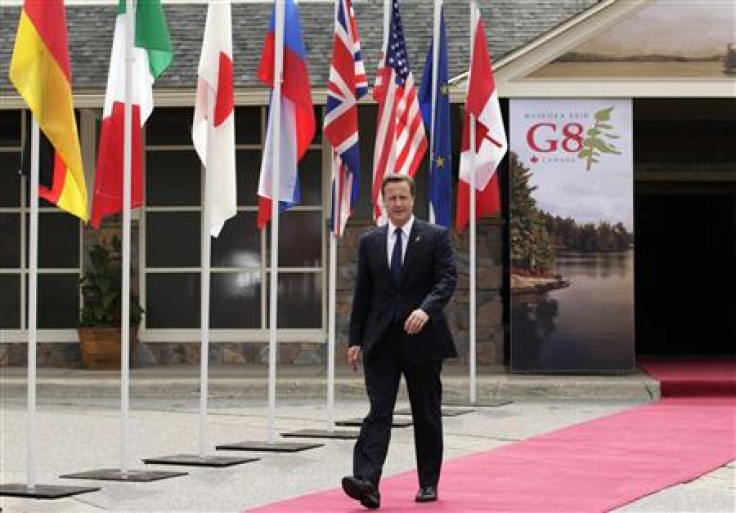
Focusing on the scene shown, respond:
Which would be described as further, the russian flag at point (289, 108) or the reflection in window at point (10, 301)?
the reflection in window at point (10, 301)

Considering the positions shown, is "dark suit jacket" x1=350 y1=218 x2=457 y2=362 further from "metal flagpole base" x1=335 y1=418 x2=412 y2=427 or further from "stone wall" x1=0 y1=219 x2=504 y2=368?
"stone wall" x1=0 y1=219 x2=504 y2=368

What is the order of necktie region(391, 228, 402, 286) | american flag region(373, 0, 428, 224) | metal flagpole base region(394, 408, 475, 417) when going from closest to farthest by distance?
necktie region(391, 228, 402, 286)
american flag region(373, 0, 428, 224)
metal flagpole base region(394, 408, 475, 417)

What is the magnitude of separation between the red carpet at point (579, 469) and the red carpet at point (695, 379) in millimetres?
1806

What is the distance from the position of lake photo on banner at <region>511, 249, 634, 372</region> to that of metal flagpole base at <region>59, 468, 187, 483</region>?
7.59 metres

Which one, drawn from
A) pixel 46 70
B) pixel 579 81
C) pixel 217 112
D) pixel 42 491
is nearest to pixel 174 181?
pixel 579 81

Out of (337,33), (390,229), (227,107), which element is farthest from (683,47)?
(390,229)

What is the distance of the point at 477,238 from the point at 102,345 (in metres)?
5.01

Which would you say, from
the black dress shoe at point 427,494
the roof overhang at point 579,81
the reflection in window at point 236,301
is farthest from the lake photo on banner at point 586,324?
the black dress shoe at point 427,494

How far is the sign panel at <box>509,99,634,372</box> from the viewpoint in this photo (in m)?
17.8

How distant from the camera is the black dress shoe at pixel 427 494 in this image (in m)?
9.54

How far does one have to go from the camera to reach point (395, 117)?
49.4 ft

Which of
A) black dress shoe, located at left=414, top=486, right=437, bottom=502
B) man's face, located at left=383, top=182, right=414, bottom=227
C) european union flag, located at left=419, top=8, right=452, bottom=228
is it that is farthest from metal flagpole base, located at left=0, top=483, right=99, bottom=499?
european union flag, located at left=419, top=8, right=452, bottom=228

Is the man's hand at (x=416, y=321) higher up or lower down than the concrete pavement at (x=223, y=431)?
higher up

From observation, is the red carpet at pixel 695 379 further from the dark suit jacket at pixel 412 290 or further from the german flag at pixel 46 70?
the german flag at pixel 46 70
